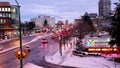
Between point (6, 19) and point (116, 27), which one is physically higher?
point (6, 19)

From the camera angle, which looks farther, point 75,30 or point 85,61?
point 75,30

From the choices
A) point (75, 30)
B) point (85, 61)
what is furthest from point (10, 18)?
point (85, 61)

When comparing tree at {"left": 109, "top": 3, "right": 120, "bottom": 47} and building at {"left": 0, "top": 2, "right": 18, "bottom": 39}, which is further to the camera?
building at {"left": 0, "top": 2, "right": 18, "bottom": 39}

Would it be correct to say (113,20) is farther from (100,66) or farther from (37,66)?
(37,66)

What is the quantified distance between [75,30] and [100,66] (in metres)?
89.5

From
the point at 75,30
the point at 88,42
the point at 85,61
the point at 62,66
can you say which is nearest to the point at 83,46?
the point at 88,42

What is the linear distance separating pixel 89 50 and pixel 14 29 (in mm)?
99334

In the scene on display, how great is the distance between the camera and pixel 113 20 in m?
56.5

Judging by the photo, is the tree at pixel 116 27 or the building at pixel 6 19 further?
the building at pixel 6 19

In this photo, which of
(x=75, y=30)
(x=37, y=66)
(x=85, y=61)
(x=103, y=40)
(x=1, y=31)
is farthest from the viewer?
(x=1, y=31)

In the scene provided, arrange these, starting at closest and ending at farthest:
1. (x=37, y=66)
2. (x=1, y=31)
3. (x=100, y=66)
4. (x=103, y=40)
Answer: (x=100, y=66) → (x=37, y=66) → (x=103, y=40) → (x=1, y=31)

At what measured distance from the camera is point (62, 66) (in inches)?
2174

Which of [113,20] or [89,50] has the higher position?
[113,20]

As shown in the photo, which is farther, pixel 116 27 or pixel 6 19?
pixel 6 19
